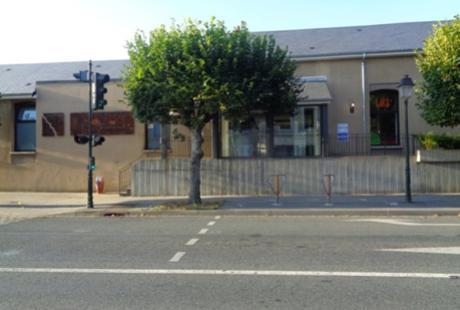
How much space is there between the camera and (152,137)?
22.8m

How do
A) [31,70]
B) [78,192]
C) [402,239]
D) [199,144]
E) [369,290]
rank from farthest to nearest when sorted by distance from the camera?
1. [31,70]
2. [78,192]
3. [199,144]
4. [402,239]
5. [369,290]

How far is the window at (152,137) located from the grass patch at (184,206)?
20.3ft

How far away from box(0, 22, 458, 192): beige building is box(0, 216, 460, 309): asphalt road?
29.8ft

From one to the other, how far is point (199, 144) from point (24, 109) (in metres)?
12.2

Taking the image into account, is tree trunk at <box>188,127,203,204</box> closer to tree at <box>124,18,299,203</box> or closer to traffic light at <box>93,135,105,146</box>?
tree at <box>124,18,299,203</box>

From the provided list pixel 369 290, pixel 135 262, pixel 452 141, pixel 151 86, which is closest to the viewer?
pixel 369 290

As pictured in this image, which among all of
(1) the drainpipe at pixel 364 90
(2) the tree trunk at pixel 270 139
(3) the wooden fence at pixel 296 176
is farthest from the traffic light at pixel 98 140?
(1) the drainpipe at pixel 364 90

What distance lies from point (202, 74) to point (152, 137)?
8717 mm

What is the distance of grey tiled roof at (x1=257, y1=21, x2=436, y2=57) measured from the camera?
72.9 feet

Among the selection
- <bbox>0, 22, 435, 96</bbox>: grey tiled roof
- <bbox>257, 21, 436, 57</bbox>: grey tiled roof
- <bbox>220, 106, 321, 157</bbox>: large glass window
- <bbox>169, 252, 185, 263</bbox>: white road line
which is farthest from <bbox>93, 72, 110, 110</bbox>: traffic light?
<bbox>257, 21, 436, 57</bbox>: grey tiled roof

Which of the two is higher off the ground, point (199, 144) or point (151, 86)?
point (151, 86)

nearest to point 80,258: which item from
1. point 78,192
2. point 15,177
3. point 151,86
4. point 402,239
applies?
point 402,239

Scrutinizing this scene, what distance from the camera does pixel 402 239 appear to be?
972 centimetres

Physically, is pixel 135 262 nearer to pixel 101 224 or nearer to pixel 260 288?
pixel 260 288
